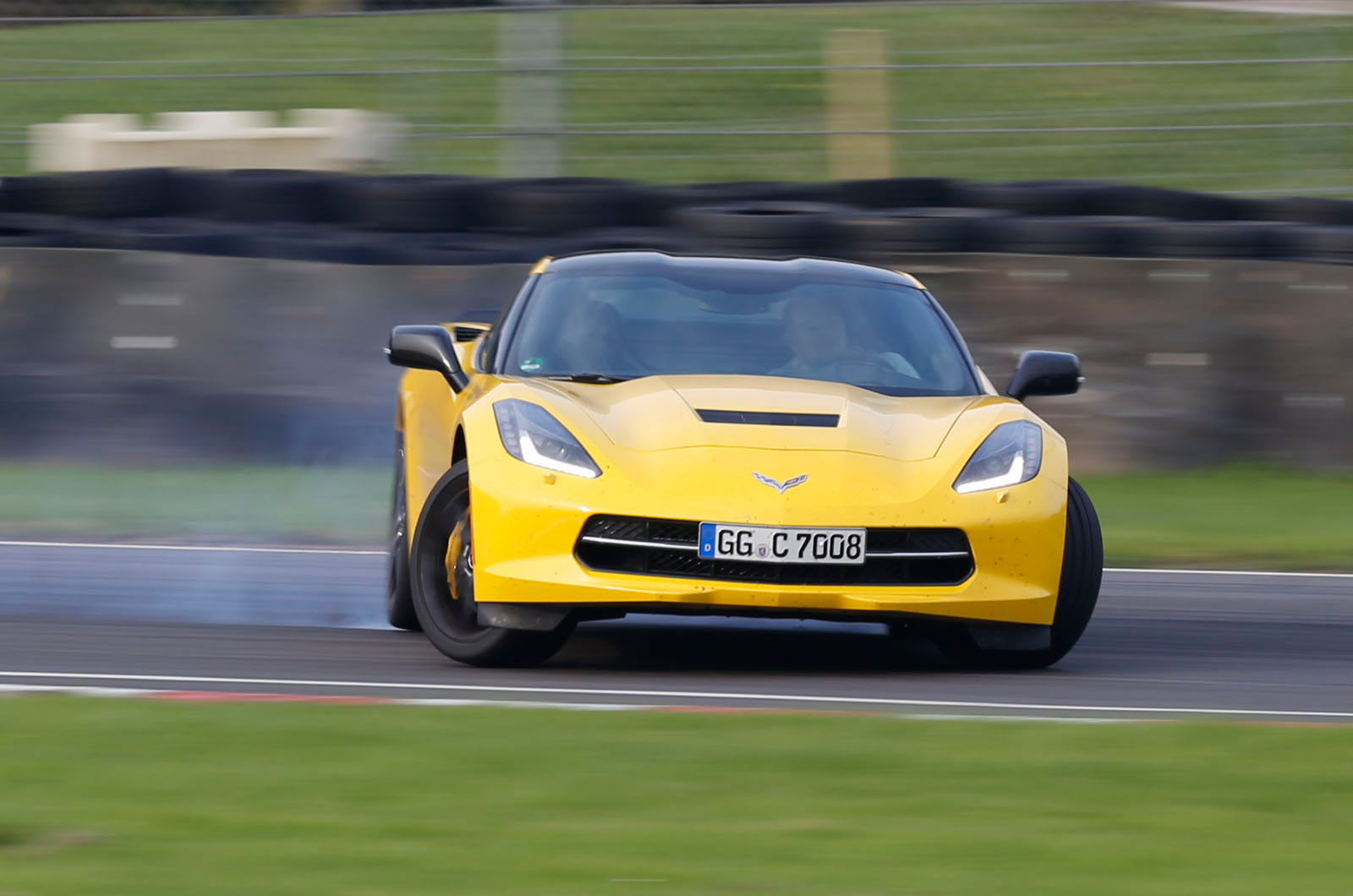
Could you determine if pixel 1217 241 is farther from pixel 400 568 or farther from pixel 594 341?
pixel 400 568

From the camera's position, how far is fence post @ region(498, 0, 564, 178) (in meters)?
14.0

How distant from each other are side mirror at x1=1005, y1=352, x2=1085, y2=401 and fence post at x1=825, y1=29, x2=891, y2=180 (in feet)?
23.8

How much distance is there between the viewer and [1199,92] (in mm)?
14117

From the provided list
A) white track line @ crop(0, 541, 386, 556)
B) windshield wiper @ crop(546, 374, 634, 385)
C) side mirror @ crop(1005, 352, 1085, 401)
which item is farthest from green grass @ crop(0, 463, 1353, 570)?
windshield wiper @ crop(546, 374, 634, 385)

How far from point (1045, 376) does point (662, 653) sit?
154cm

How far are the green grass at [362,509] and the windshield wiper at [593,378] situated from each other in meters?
3.79

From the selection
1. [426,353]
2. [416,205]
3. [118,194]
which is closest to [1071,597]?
[426,353]

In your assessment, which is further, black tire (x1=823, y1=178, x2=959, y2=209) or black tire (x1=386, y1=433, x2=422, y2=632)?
black tire (x1=823, y1=178, x2=959, y2=209)

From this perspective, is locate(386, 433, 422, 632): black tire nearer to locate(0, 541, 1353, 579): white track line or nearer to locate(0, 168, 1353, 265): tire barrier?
locate(0, 541, 1353, 579): white track line

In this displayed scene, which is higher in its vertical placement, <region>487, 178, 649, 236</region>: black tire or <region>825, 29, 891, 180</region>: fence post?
<region>825, 29, 891, 180</region>: fence post

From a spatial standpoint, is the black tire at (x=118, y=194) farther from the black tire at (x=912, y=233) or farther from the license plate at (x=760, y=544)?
the license plate at (x=760, y=544)

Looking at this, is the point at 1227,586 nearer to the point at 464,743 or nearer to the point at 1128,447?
the point at 1128,447

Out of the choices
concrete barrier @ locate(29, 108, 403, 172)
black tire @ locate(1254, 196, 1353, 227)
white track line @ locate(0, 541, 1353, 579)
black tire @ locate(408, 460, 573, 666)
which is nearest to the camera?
black tire @ locate(408, 460, 573, 666)

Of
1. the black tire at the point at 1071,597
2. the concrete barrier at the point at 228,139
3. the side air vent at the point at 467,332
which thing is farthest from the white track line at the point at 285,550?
the concrete barrier at the point at 228,139
